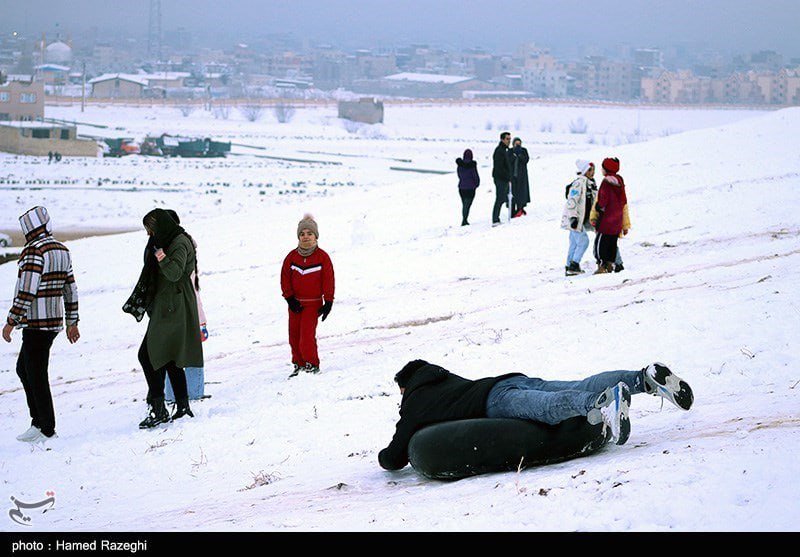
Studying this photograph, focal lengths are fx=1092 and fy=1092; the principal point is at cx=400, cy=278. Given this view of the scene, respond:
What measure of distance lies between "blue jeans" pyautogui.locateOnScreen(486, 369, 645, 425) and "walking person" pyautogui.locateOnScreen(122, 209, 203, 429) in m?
3.34

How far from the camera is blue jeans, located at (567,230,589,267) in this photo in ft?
45.2

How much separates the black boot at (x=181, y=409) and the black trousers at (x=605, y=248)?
6.32m

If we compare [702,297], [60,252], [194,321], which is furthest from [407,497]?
[702,297]

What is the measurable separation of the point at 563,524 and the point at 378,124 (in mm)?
129708

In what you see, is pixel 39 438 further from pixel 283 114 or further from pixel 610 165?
pixel 283 114

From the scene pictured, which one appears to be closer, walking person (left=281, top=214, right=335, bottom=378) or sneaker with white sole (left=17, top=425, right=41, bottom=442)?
sneaker with white sole (left=17, top=425, right=41, bottom=442)

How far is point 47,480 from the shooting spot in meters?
7.48

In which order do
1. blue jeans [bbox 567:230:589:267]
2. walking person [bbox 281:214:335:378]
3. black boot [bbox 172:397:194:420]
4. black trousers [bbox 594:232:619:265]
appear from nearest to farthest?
black boot [bbox 172:397:194:420], walking person [bbox 281:214:335:378], black trousers [bbox 594:232:619:265], blue jeans [bbox 567:230:589:267]

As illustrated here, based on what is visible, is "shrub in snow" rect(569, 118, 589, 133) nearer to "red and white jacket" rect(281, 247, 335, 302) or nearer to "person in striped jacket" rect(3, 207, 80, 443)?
"red and white jacket" rect(281, 247, 335, 302)

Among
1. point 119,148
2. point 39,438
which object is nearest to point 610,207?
point 39,438

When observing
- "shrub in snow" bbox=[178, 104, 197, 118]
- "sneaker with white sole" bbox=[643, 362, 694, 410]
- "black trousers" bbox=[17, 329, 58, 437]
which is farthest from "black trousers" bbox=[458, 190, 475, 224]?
"shrub in snow" bbox=[178, 104, 197, 118]

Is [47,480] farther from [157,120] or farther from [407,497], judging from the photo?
[157,120]

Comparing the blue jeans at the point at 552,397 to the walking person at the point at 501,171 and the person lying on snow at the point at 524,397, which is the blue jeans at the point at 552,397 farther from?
the walking person at the point at 501,171

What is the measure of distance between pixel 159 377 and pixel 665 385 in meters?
4.38
